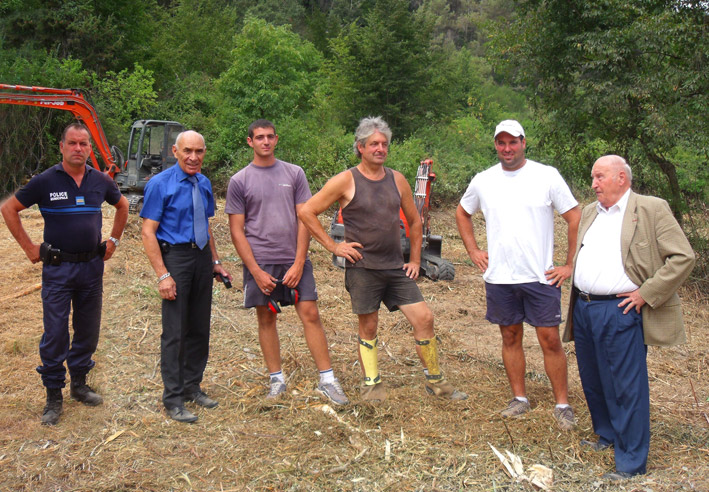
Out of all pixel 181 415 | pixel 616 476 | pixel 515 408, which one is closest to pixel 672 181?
pixel 515 408

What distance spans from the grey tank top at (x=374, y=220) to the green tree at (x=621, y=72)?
693 centimetres

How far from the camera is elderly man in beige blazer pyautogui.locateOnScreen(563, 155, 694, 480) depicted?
143 inches

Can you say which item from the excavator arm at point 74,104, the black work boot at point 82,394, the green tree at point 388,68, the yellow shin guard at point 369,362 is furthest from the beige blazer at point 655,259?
the green tree at point 388,68

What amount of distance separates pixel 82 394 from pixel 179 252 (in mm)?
1325

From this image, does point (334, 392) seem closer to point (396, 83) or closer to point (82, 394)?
point (82, 394)

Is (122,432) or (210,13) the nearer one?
(122,432)

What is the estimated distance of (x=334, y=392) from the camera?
4.65 meters

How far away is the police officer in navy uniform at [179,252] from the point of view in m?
4.42

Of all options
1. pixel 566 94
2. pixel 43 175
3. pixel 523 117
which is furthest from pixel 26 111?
pixel 523 117

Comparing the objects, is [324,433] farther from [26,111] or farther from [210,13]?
[210,13]

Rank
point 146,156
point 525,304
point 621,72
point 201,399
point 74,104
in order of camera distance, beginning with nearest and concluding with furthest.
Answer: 1. point 525,304
2. point 201,399
3. point 621,72
4. point 74,104
5. point 146,156

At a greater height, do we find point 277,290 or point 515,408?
point 277,290

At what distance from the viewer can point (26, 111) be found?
20031 mm

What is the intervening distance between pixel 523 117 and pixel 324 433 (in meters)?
35.7
